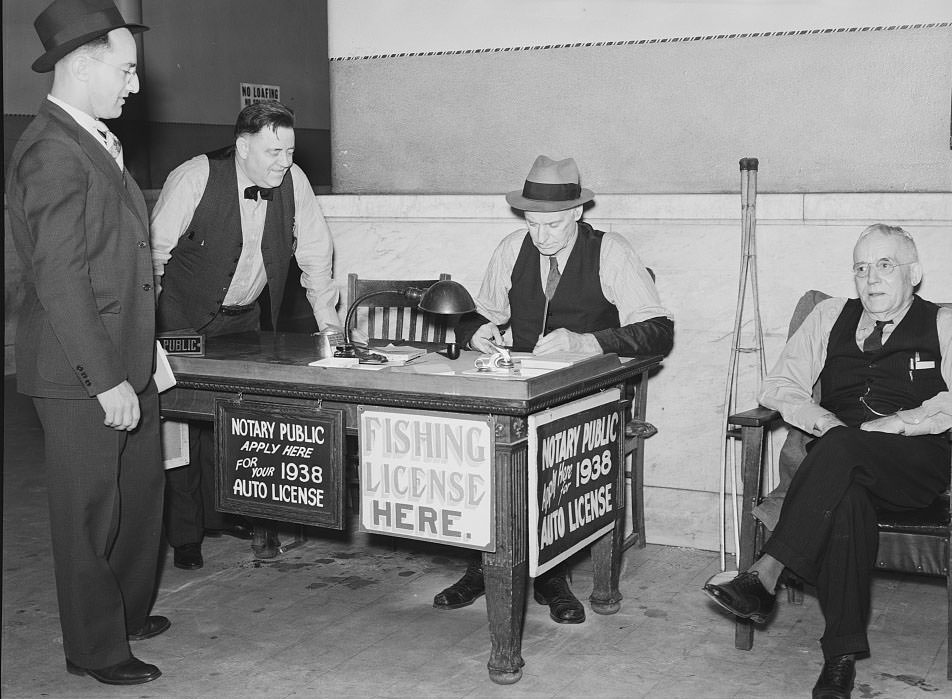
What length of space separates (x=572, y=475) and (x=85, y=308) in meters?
1.60

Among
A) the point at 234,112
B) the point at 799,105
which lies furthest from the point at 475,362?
the point at 234,112

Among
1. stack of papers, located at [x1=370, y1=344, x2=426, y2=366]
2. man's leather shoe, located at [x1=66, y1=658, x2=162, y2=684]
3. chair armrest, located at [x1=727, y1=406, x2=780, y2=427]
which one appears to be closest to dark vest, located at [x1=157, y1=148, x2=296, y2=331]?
stack of papers, located at [x1=370, y1=344, x2=426, y2=366]

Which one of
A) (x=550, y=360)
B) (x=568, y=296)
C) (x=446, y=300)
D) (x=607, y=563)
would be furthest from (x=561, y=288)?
(x=607, y=563)

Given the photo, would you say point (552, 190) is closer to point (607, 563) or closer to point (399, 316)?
point (399, 316)

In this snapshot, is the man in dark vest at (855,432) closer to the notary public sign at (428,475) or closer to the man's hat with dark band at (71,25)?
the notary public sign at (428,475)

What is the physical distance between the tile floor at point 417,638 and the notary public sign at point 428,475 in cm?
48

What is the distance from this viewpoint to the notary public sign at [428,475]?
3359 mm

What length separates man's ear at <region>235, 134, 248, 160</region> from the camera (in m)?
4.32

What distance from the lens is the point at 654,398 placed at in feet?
16.2

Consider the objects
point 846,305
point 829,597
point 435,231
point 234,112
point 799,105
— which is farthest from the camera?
point 234,112

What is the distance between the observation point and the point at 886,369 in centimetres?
382

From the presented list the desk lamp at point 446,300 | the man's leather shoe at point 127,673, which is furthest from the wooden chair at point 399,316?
the man's leather shoe at point 127,673

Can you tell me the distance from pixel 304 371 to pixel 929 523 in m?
2.03

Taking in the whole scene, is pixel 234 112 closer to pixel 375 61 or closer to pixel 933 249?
pixel 375 61
